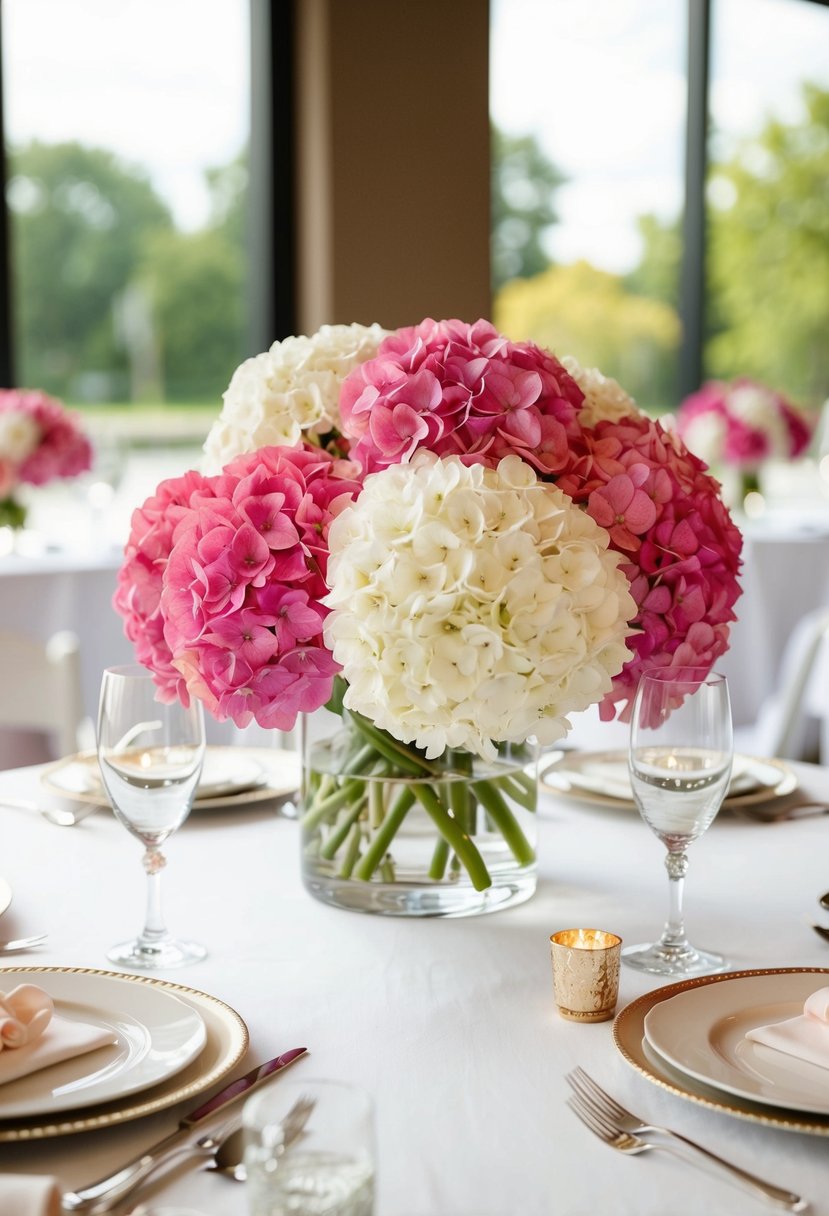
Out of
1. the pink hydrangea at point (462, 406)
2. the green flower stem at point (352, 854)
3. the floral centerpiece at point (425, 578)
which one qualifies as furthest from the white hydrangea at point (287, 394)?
the green flower stem at point (352, 854)

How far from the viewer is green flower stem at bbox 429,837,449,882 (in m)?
1.18

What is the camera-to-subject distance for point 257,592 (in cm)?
102

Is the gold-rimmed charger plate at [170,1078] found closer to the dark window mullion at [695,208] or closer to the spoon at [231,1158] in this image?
the spoon at [231,1158]

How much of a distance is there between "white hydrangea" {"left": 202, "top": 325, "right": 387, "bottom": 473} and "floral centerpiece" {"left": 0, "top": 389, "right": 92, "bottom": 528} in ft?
7.92

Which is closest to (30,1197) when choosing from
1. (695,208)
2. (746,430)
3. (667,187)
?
(746,430)

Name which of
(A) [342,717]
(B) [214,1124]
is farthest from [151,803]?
(B) [214,1124]

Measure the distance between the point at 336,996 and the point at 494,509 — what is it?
376 millimetres

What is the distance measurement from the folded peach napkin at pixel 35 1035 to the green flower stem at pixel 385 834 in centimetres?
34

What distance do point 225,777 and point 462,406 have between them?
0.71 m

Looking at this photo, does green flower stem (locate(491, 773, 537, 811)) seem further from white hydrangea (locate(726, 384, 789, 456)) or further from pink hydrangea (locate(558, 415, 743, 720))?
white hydrangea (locate(726, 384, 789, 456))

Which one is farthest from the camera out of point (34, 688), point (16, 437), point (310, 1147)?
point (16, 437)

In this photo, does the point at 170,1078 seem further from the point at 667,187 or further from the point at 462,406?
the point at 667,187

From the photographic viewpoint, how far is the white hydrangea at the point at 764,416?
4.31 metres

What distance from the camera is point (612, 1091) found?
2.80 feet
